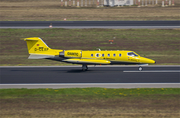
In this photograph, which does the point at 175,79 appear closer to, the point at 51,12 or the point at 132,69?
the point at 132,69

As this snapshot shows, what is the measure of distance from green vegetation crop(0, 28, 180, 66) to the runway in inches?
88.5

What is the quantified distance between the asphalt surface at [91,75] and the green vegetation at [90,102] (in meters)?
Result: 3.51

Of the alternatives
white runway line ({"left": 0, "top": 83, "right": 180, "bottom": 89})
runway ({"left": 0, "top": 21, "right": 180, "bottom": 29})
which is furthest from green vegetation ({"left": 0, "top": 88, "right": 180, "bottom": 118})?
runway ({"left": 0, "top": 21, "right": 180, "bottom": 29})

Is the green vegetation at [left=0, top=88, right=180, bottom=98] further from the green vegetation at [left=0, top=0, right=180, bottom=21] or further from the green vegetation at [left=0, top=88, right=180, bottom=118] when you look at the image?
the green vegetation at [left=0, top=0, right=180, bottom=21]

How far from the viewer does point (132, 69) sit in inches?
1199

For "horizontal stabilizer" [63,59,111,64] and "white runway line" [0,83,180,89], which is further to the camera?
"horizontal stabilizer" [63,59,111,64]

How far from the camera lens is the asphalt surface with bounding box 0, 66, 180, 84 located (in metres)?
24.8

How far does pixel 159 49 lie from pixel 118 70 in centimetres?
1480

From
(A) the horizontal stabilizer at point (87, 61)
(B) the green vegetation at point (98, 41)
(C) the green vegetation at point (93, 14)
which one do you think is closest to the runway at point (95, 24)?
(B) the green vegetation at point (98, 41)

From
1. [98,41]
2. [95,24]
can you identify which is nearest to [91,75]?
[98,41]

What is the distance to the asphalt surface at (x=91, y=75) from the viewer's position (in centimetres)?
2480

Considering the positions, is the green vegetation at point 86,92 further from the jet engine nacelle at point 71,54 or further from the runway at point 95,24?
the runway at point 95,24

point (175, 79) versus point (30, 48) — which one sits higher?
point (30, 48)

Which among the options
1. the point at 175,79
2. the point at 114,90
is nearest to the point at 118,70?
the point at 175,79
